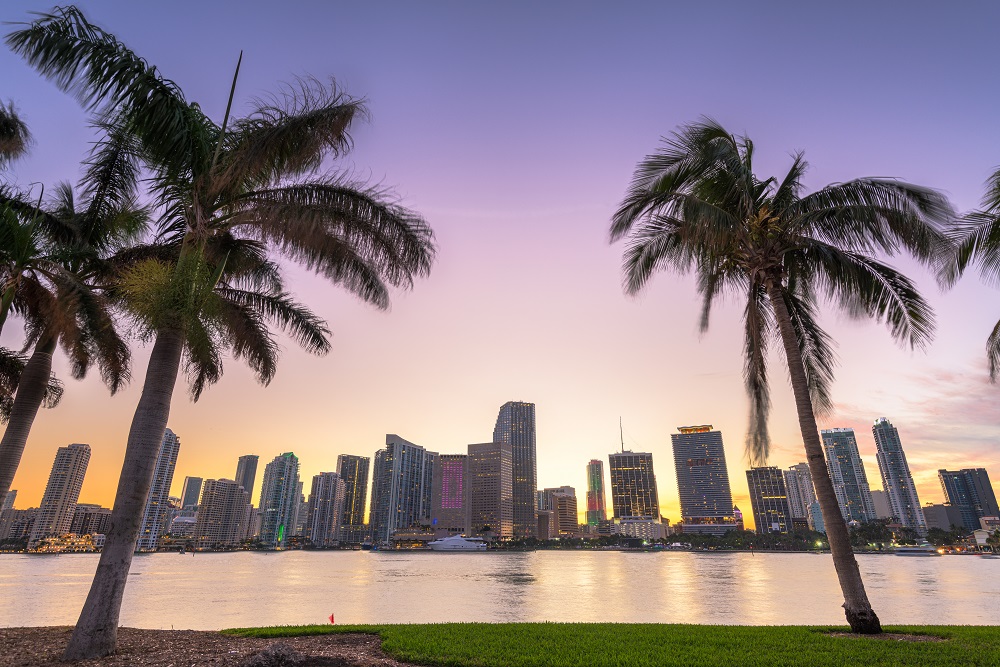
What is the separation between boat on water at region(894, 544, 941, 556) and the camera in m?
153

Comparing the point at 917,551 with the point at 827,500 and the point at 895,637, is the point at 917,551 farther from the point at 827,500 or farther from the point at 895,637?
the point at 827,500

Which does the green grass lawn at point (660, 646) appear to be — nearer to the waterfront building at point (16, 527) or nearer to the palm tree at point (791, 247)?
the palm tree at point (791, 247)

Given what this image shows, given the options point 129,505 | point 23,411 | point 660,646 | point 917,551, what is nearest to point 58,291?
point 23,411

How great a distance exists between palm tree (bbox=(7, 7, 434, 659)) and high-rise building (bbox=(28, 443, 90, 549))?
236680mm

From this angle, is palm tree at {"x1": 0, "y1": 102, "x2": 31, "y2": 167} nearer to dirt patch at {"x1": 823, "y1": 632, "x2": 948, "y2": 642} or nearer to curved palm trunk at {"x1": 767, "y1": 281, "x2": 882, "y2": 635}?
curved palm trunk at {"x1": 767, "y1": 281, "x2": 882, "y2": 635}

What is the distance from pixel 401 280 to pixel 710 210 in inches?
243

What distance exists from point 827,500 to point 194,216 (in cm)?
1320

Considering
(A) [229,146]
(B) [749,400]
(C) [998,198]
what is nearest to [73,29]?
(A) [229,146]

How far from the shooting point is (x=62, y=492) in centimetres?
18238

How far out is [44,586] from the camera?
145 ft

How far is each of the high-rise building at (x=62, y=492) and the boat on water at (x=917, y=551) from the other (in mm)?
281826

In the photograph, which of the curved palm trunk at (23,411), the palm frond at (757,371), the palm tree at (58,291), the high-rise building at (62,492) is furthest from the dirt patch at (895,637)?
the high-rise building at (62,492)

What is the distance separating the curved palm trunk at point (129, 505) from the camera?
23.7 feet

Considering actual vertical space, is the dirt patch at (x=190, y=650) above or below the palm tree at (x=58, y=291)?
below
